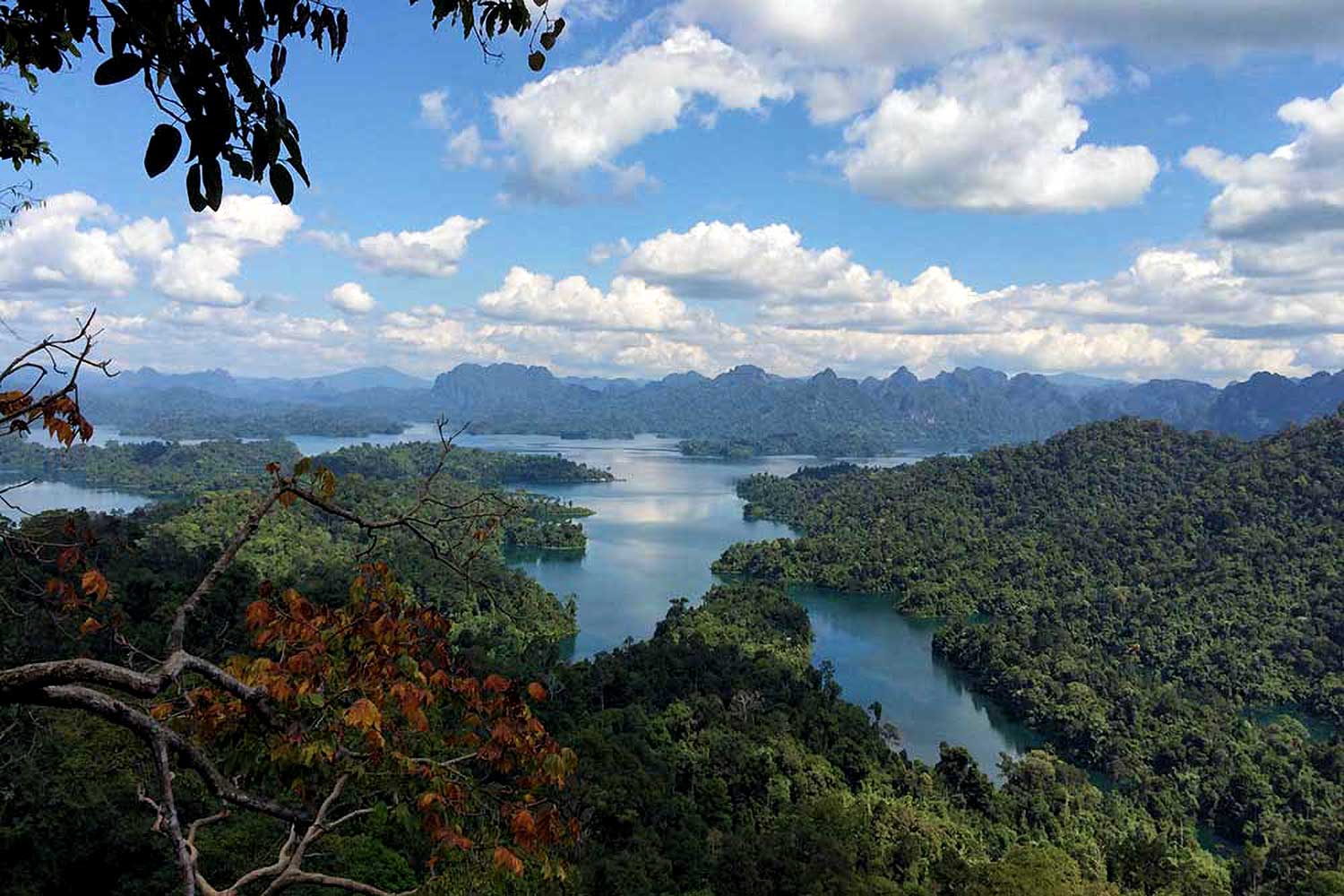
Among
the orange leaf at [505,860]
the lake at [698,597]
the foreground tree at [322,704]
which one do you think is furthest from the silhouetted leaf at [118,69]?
the lake at [698,597]

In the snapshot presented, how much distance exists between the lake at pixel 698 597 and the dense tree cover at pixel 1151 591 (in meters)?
1.95

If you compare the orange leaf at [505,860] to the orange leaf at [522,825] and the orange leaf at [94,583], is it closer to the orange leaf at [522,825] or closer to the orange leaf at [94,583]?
the orange leaf at [522,825]

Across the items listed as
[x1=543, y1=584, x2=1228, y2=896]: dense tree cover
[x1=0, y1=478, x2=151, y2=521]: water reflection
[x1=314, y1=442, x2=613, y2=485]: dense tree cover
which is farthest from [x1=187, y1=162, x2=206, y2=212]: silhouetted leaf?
[x1=314, y1=442, x2=613, y2=485]: dense tree cover

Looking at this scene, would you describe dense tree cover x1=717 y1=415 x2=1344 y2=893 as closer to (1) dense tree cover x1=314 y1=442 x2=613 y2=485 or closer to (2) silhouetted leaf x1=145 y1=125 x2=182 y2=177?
(2) silhouetted leaf x1=145 y1=125 x2=182 y2=177

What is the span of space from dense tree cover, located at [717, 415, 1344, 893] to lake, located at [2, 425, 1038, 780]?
1946 millimetres

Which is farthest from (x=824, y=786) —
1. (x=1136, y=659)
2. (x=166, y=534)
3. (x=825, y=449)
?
(x=825, y=449)

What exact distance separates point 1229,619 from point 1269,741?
14414 millimetres

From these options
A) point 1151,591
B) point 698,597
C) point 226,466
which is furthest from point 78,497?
point 1151,591

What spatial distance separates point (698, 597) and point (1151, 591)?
24421mm

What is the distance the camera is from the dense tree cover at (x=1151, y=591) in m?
23.2

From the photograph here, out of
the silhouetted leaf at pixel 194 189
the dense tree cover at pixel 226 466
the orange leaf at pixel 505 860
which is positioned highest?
the silhouetted leaf at pixel 194 189

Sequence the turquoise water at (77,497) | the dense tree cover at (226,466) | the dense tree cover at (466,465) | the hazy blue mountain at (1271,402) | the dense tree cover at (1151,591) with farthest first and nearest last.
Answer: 1. the hazy blue mountain at (1271,402)
2. the dense tree cover at (466,465)
3. the dense tree cover at (226,466)
4. the turquoise water at (77,497)
5. the dense tree cover at (1151,591)

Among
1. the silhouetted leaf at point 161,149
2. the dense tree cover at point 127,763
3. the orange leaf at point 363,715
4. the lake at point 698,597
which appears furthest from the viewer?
the lake at point 698,597

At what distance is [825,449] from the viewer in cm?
14662
